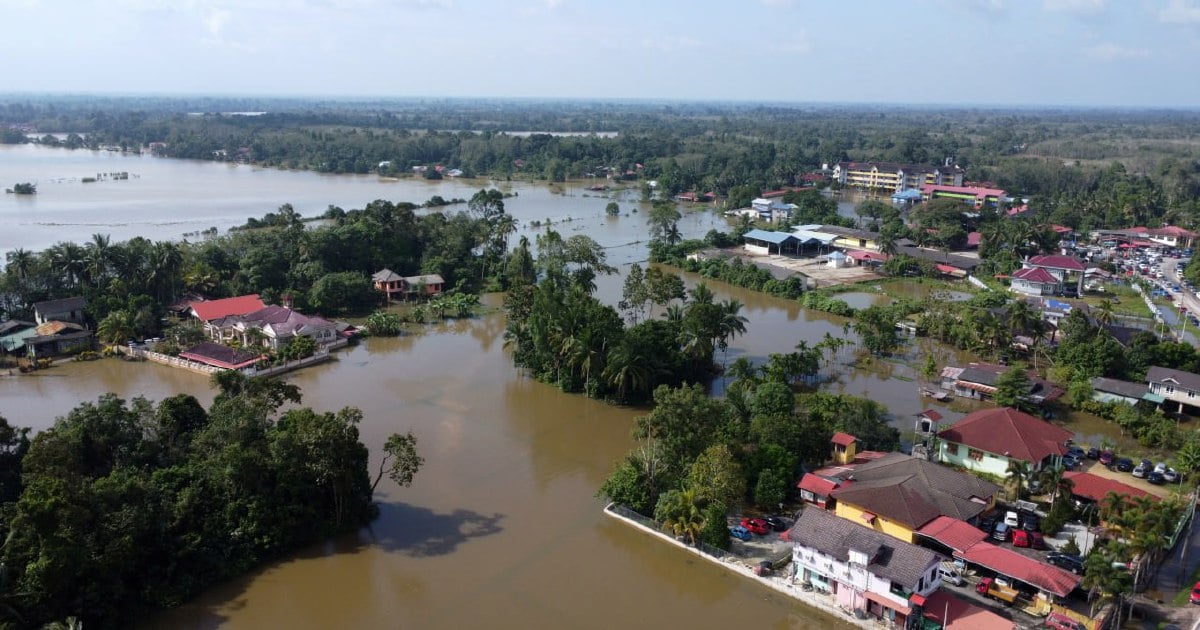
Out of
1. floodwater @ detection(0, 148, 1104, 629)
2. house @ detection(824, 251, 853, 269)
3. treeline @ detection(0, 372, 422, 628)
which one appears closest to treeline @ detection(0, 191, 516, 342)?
floodwater @ detection(0, 148, 1104, 629)

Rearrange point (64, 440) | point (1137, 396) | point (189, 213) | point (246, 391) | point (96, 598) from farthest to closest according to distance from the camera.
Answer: point (189, 213)
point (1137, 396)
point (246, 391)
point (64, 440)
point (96, 598)

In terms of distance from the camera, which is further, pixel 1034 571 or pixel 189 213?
pixel 189 213

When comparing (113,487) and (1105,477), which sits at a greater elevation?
(113,487)

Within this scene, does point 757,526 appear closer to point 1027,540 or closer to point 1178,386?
point 1027,540

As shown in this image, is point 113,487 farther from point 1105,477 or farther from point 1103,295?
point 1103,295

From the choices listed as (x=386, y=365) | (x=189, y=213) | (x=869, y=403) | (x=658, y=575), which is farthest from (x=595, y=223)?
(x=658, y=575)

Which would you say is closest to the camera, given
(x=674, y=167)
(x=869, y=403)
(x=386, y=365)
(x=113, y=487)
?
(x=113, y=487)

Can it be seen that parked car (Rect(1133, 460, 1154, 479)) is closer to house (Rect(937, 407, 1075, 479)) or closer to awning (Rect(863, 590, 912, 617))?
house (Rect(937, 407, 1075, 479))
